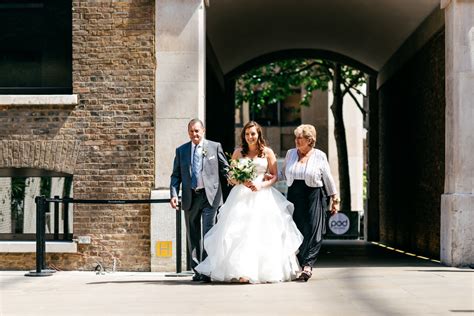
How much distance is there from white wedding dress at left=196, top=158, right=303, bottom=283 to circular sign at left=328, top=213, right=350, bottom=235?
15737mm

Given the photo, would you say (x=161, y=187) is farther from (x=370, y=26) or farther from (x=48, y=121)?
(x=370, y=26)

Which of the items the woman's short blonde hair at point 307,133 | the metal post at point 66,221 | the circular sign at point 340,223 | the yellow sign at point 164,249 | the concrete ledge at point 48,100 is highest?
the concrete ledge at point 48,100

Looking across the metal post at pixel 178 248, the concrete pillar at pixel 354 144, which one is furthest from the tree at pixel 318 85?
the metal post at pixel 178 248

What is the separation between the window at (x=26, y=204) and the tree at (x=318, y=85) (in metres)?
17.6

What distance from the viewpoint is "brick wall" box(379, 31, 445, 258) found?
16.0 m

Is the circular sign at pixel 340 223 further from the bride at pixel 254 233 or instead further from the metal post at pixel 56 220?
the bride at pixel 254 233

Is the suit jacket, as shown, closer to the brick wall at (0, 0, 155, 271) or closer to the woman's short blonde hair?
the woman's short blonde hair

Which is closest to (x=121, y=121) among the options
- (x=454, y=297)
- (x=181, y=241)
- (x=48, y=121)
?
(x=48, y=121)

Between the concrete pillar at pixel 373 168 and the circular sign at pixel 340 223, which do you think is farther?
the circular sign at pixel 340 223

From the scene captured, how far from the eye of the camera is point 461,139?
13789 mm

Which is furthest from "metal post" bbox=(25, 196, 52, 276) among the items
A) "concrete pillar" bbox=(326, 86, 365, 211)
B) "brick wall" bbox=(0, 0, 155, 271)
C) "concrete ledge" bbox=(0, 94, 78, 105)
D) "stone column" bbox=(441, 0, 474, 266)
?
"concrete pillar" bbox=(326, 86, 365, 211)

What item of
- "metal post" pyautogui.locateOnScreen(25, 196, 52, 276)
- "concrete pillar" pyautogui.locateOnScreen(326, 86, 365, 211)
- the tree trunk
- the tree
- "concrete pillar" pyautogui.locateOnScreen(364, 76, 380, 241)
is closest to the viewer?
"metal post" pyautogui.locateOnScreen(25, 196, 52, 276)

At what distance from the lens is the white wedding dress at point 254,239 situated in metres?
11.3

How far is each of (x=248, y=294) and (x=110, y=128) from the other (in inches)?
184
